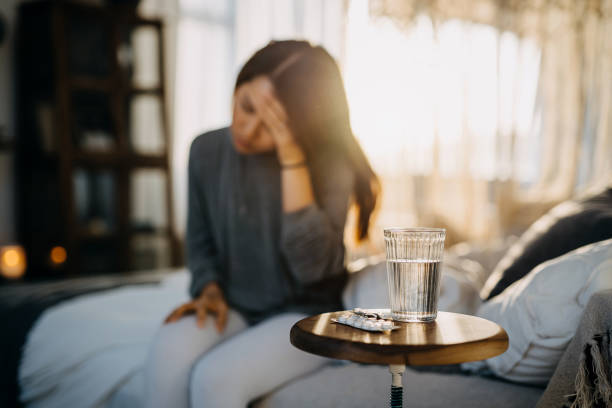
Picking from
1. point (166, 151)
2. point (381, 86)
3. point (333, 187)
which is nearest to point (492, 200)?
point (381, 86)

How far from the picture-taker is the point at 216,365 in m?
1.04

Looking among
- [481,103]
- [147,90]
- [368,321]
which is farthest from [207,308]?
[481,103]

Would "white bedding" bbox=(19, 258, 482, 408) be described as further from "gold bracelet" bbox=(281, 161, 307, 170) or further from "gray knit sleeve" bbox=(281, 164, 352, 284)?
Result: "gold bracelet" bbox=(281, 161, 307, 170)

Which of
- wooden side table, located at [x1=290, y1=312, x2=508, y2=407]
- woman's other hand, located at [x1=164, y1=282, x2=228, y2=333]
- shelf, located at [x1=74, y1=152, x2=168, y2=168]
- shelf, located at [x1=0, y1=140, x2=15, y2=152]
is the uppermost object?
shelf, located at [x1=0, y1=140, x2=15, y2=152]

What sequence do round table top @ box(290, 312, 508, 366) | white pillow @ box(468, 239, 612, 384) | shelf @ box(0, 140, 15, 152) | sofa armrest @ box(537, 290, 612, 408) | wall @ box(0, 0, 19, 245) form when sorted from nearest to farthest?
round table top @ box(290, 312, 508, 366) → sofa armrest @ box(537, 290, 612, 408) → white pillow @ box(468, 239, 612, 384) → shelf @ box(0, 140, 15, 152) → wall @ box(0, 0, 19, 245)

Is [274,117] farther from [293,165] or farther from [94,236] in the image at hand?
[94,236]

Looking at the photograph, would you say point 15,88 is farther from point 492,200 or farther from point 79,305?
point 492,200

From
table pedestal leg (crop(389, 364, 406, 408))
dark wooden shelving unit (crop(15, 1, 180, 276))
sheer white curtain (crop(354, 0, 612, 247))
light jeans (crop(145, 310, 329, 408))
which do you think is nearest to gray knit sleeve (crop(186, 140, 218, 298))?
light jeans (crop(145, 310, 329, 408))

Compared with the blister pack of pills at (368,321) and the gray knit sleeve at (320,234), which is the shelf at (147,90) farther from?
the blister pack of pills at (368,321)

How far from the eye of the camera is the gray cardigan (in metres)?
1.32


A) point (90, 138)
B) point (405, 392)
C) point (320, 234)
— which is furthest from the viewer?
point (90, 138)

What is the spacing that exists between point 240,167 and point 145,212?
6.85 feet

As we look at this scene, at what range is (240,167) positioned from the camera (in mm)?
1392

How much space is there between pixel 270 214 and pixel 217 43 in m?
2.54
